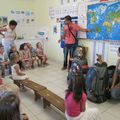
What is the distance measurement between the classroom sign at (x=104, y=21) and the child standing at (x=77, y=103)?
2.00 metres

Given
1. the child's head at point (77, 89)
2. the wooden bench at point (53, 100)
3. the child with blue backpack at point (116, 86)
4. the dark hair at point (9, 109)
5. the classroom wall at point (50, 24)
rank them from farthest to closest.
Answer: the classroom wall at point (50, 24) → the child with blue backpack at point (116, 86) → the wooden bench at point (53, 100) → the child's head at point (77, 89) → the dark hair at point (9, 109)

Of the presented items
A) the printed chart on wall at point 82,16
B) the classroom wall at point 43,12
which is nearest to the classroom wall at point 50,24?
the classroom wall at point 43,12

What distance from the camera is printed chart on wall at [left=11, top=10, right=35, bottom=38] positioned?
5.41 m

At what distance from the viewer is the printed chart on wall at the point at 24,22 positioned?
5.41 m

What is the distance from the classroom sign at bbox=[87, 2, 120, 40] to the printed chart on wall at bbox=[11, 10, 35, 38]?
2597 millimetres

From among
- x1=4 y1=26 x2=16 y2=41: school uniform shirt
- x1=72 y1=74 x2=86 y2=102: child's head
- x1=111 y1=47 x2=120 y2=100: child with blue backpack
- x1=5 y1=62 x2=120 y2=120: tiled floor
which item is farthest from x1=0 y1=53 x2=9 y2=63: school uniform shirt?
x1=72 y1=74 x2=86 y2=102: child's head

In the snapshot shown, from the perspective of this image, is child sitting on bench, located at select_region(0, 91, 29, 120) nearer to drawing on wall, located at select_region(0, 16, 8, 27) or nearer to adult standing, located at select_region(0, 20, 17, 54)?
adult standing, located at select_region(0, 20, 17, 54)

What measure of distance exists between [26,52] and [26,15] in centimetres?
163

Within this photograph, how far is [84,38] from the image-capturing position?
400cm

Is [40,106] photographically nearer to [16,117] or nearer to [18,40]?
[16,117]

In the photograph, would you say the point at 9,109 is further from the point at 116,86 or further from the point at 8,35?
the point at 8,35

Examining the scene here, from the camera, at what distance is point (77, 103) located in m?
1.62

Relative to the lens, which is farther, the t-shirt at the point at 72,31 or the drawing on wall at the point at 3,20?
the drawing on wall at the point at 3,20

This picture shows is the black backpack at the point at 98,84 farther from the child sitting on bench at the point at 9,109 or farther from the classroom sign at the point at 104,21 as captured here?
the child sitting on bench at the point at 9,109
